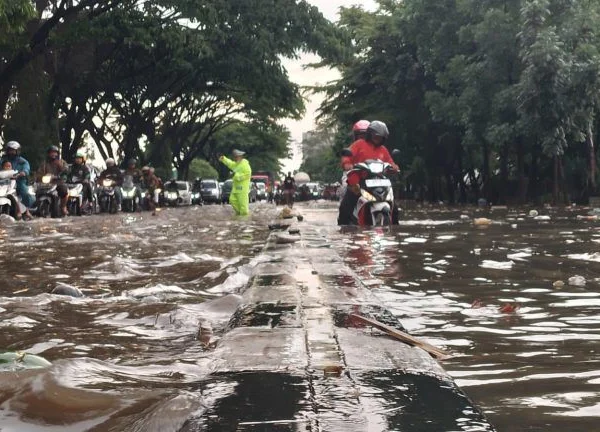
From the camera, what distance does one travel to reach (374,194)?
12781 millimetres

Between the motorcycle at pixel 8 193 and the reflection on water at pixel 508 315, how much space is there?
32.3 ft

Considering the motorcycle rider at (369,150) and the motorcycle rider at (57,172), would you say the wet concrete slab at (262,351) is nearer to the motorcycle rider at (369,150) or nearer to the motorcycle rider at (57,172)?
the motorcycle rider at (369,150)

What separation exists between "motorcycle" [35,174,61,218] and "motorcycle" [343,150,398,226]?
30.2 feet

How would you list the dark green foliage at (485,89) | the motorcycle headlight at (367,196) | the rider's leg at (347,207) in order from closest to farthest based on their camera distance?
the motorcycle headlight at (367,196) → the rider's leg at (347,207) → the dark green foliage at (485,89)

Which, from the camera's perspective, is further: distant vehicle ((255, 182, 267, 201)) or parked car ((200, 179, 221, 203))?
distant vehicle ((255, 182, 267, 201))

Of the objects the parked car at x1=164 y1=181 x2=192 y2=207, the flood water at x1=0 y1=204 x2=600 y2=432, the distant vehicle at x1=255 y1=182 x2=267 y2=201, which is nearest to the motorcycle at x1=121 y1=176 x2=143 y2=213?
the parked car at x1=164 y1=181 x2=192 y2=207

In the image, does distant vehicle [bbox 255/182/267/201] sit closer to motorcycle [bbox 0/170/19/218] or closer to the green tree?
the green tree

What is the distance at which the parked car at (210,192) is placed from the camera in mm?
52625

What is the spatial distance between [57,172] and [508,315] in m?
17.2

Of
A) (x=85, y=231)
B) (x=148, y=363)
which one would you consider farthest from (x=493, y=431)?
(x=85, y=231)

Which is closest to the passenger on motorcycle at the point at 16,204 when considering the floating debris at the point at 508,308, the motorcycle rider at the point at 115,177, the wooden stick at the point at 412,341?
the motorcycle rider at the point at 115,177

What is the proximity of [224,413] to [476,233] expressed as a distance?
30.7ft

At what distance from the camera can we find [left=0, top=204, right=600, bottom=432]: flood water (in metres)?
2.28

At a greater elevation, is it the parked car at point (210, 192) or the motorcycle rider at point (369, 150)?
the motorcycle rider at point (369, 150)
